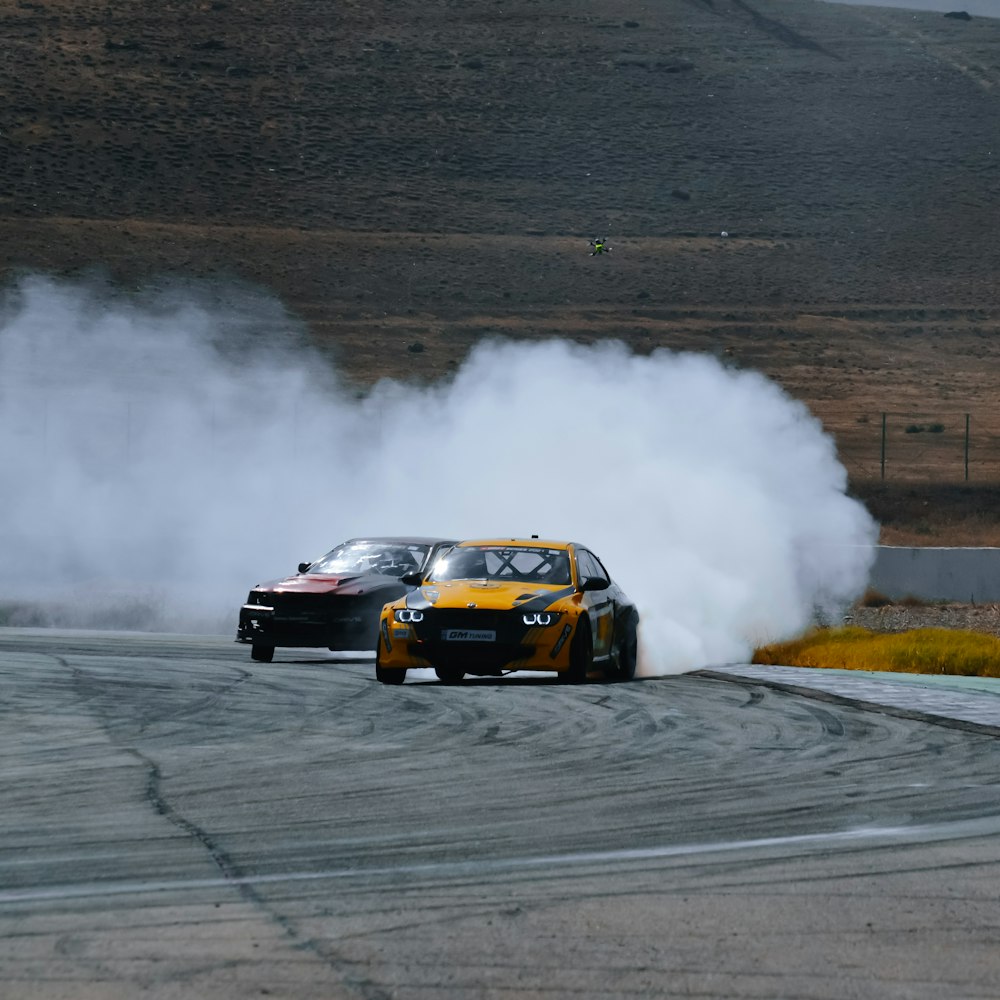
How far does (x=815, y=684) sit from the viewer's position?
16.7 metres

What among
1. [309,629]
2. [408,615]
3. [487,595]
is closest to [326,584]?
[309,629]

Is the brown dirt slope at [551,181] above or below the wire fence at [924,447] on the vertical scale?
above

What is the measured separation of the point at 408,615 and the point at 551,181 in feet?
229

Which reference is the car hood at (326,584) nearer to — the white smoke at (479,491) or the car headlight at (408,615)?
the car headlight at (408,615)

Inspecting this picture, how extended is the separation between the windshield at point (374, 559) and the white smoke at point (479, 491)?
276cm

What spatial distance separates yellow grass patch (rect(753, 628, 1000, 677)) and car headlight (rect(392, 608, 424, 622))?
5473 millimetres

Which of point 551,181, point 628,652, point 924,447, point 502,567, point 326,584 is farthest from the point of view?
point 551,181

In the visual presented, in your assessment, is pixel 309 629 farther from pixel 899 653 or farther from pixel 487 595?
pixel 899 653

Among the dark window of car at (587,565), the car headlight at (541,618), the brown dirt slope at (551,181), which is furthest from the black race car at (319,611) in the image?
the brown dirt slope at (551,181)

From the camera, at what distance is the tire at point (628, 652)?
17.6m

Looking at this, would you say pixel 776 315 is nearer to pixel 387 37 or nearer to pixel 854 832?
pixel 387 37

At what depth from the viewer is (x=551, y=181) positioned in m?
84.3

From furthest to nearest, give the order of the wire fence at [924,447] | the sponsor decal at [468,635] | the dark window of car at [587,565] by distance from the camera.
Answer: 1. the wire fence at [924,447]
2. the dark window of car at [587,565]
3. the sponsor decal at [468,635]

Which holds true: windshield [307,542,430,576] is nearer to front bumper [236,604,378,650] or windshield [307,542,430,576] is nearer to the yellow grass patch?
front bumper [236,604,378,650]
